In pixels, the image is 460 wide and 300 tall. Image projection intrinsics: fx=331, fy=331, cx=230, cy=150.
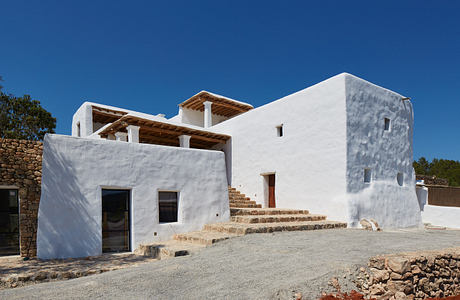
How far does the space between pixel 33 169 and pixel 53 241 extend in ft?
5.83

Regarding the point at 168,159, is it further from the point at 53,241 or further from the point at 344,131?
the point at 344,131

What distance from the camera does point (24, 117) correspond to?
21.1 meters

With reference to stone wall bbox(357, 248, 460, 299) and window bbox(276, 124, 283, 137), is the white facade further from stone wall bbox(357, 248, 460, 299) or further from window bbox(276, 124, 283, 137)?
stone wall bbox(357, 248, 460, 299)

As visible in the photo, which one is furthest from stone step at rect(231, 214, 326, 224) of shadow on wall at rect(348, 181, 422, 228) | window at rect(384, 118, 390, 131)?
window at rect(384, 118, 390, 131)

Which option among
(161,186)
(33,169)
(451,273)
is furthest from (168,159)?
(451,273)

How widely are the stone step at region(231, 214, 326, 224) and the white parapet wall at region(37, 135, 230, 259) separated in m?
0.56

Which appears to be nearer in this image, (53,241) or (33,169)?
(53,241)

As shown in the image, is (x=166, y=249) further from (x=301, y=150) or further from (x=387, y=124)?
(x=387, y=124)

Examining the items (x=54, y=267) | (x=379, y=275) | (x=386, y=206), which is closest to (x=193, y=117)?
(x=386, y=206)

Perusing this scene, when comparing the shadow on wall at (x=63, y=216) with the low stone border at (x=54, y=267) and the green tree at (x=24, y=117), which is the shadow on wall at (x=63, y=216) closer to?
the low stone border at (x=54, y=267)

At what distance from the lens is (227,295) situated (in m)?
4.33

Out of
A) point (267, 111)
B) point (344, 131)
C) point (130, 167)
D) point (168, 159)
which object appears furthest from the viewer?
point (267, 111)

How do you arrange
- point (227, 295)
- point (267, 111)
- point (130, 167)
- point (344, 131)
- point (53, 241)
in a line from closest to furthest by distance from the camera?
point (227, 295)
point (53, 241)
point (130, 167)
point (344, 131)
point (267, 111)

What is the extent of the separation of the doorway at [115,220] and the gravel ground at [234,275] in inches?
95.1
